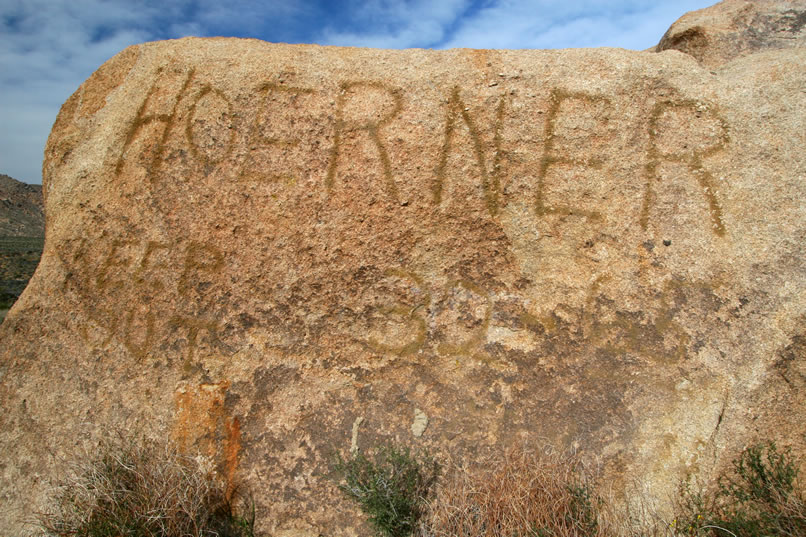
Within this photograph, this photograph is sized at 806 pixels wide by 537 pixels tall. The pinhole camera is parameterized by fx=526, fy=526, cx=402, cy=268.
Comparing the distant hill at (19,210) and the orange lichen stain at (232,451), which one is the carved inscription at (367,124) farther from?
the distant hill at (19,210)

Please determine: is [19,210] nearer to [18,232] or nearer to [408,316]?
[18,232]

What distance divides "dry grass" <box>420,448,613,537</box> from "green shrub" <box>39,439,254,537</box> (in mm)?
909

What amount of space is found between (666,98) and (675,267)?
80 cm

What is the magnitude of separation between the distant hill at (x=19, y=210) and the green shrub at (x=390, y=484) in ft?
84.6

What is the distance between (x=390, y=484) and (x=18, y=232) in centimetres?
2837

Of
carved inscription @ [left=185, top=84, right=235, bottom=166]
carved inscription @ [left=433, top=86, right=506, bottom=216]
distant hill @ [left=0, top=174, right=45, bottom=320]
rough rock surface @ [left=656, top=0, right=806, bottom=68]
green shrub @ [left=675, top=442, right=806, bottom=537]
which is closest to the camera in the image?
green shrub @ [left=675, top=442, right=806, bottom=537]

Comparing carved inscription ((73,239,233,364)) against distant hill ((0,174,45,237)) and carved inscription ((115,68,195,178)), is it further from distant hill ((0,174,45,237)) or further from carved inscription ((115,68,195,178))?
distant hill ((0,174,45,237))

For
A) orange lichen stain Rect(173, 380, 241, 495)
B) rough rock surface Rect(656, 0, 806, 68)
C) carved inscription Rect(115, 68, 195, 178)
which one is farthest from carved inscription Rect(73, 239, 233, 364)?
rough rock surface Rect(656, 0, 806, 68)

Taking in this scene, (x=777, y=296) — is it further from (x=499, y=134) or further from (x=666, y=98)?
(x=499, y=134)

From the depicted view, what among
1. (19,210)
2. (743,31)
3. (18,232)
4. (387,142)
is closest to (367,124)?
(387,142)

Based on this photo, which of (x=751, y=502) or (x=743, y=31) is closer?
(x=751, y=502)

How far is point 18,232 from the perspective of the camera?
24203 mm

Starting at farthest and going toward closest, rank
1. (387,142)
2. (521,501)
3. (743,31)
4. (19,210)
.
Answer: (19,210) < (743,31) < (387,142) < (521,501)

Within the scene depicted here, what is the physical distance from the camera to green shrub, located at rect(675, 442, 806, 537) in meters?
1.96
